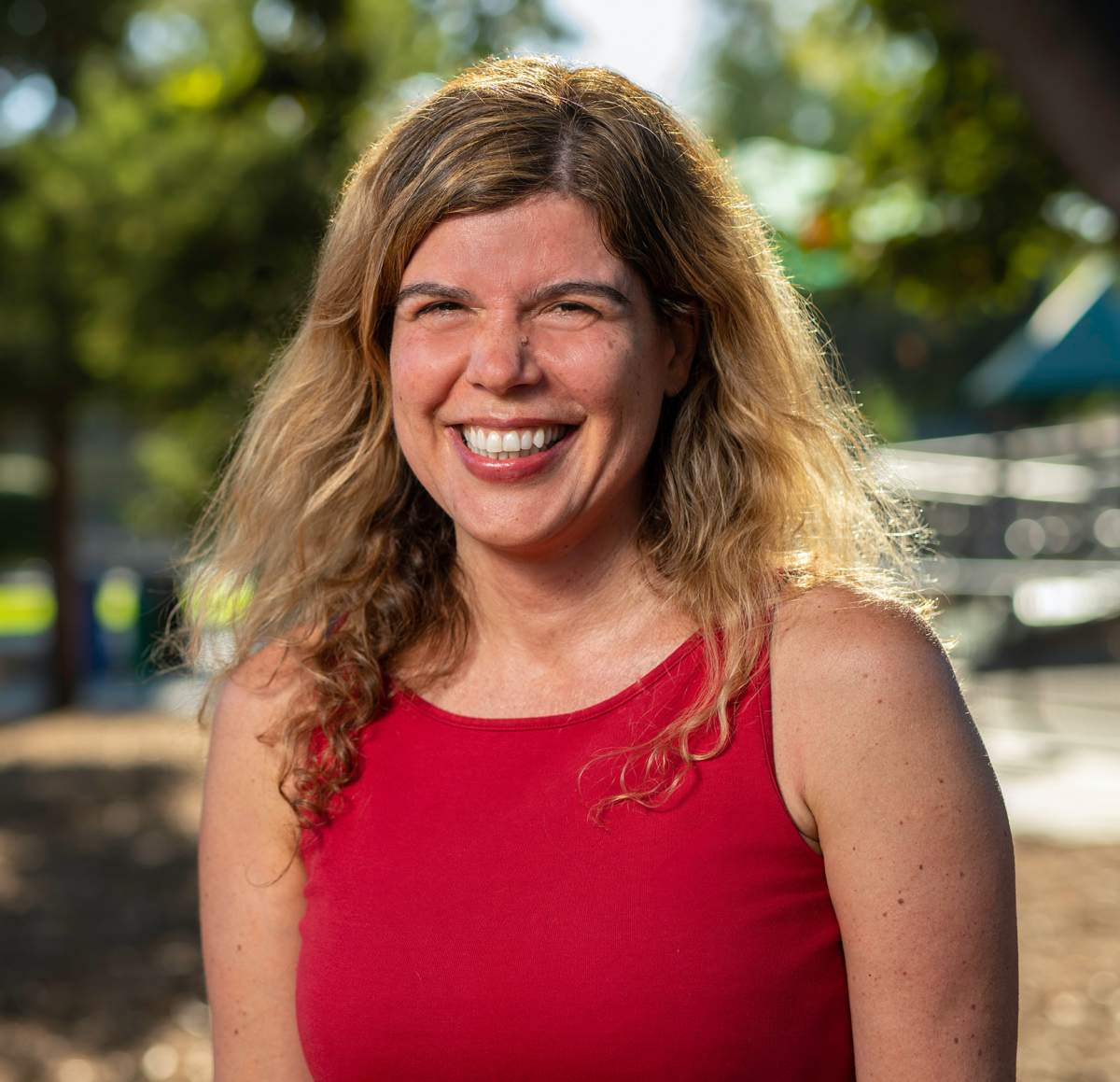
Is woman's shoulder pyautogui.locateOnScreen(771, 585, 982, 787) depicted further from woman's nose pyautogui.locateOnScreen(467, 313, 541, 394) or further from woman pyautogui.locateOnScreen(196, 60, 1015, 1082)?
woman's nose pyautogui.locateOnScreen(467, 313, 541, 394)

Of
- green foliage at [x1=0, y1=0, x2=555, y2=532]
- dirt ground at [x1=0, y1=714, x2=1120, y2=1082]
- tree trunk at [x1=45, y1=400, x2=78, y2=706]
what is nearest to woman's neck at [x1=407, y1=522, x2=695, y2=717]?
green foliage at [x1=0, y1=0, x2=555, y2=532]

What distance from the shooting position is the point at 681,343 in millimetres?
1954

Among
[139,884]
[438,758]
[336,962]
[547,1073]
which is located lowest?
[139,884]

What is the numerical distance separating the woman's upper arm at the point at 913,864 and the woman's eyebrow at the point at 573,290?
2.01 feet

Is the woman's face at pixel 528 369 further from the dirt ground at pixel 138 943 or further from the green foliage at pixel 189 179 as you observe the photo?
the dirt ground at pixel 138 943

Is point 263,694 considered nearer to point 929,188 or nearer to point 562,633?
point 562,633

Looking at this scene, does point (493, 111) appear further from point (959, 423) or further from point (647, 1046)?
point (959, 423)

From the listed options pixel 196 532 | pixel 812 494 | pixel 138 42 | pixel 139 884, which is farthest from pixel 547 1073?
pixel 138 42

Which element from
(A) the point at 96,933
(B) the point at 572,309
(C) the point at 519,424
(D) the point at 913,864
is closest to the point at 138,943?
(A) the point at 96,933

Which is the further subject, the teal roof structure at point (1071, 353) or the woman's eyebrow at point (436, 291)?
the teal roof structure at point (1071, 353)

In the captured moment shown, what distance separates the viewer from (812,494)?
2.03 metres

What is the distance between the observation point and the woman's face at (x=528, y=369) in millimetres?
1763

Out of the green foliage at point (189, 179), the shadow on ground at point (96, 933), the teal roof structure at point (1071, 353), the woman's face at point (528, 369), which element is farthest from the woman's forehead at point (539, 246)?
the teal roof structure at point (1071, 353)

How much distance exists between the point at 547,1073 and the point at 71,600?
10379 mm
